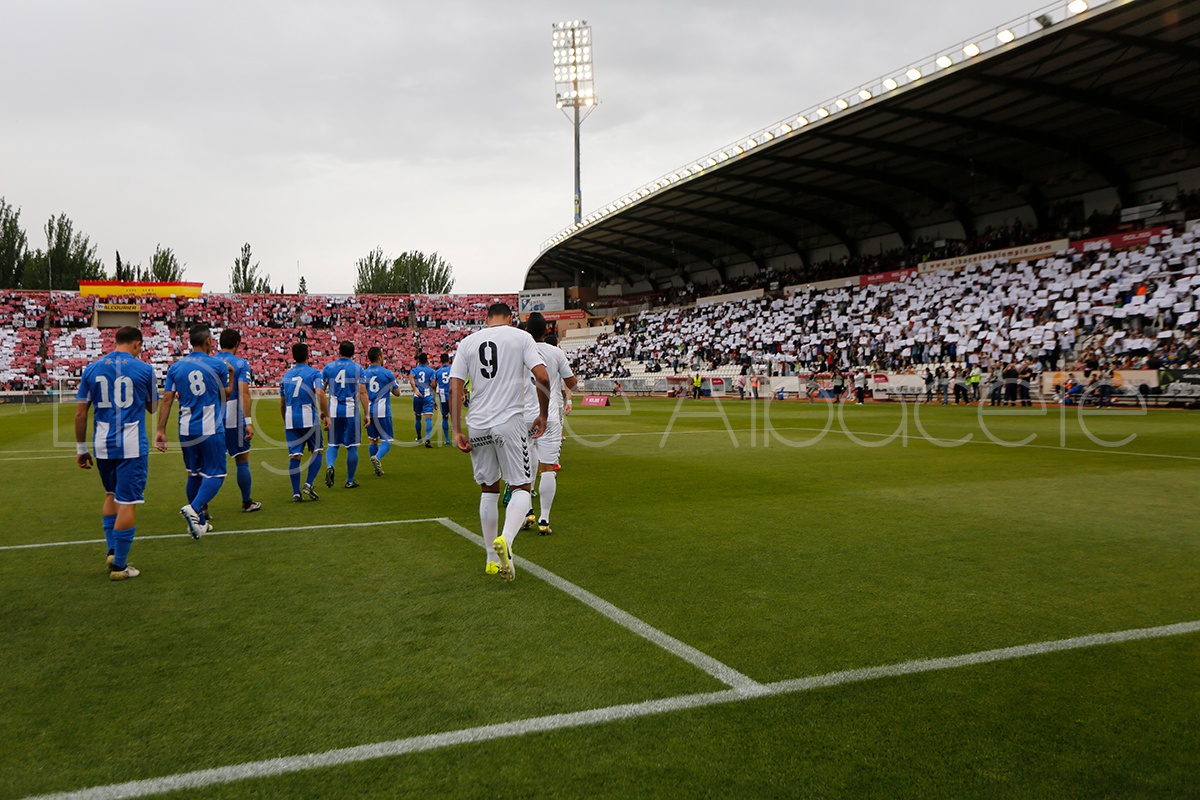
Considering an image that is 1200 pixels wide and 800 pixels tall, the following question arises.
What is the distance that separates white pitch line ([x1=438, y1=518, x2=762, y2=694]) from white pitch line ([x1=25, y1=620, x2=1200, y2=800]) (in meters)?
0.14

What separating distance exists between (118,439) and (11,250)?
89976 millimetres

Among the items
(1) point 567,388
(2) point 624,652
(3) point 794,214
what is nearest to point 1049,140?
(3) point 794,214

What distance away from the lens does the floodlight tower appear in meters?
56.9

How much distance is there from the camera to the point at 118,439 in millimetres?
6227

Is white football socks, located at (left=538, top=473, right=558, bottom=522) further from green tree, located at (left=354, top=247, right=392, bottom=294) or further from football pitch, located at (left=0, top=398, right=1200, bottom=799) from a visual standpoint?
green tree, located at (left=354, top=247, right=392, bottom=294)

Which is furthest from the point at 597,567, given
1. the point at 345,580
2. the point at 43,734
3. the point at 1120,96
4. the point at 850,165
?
the point at 850,165

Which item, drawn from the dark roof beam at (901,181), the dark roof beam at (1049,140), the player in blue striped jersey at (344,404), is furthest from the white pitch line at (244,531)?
the dark roof beam at (901,181)

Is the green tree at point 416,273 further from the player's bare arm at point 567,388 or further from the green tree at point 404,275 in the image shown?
the player's bare arm at point 567,388

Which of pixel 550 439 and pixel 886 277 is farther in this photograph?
pixel 886 277

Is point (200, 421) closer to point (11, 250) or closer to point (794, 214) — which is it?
point (794, 214)

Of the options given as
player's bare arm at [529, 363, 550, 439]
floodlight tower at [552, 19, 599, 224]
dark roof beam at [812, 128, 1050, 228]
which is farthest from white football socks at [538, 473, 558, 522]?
floodlight tower at [552, 19, 599, 224]

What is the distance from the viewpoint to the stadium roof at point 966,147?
25141mm

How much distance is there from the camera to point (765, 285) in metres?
54.4

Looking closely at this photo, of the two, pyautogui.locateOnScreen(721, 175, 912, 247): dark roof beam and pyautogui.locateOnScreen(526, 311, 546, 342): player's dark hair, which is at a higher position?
pyautogui.locateOnScreen(721, 175, 912, 247): dark roof beam
